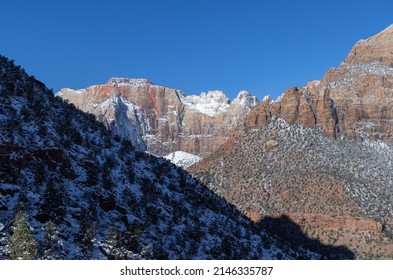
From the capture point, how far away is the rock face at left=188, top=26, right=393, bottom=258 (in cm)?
9469

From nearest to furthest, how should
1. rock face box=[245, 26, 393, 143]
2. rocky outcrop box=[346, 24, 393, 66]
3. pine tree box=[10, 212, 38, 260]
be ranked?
pine tree box=[10, 212, 38, 260] < rock face box=[245, 26, 393, 143] < rocky outcrop box=[346, 24, 393, 66]

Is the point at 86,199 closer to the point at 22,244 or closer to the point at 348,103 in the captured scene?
the point at 22,244

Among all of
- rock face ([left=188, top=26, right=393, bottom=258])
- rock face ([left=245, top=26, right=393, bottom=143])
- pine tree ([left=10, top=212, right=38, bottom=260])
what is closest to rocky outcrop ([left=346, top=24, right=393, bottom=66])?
rock face ([left=245, top=26, right=393, bottom=143])

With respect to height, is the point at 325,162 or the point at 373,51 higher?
the point at 373,51

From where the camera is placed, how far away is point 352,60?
15438 cm

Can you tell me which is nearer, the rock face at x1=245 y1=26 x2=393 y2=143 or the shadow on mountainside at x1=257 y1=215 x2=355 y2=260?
the shadow on mountainside at x1=257 y1=215 x2=355 y2=260

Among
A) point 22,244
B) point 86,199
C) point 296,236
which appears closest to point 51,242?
point 22,244

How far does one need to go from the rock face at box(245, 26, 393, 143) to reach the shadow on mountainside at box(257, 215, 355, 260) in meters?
32.3

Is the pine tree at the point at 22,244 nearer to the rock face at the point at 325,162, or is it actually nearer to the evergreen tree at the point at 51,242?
Answer: the evergreen tree at the point at 51,242

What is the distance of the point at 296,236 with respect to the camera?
9119cm

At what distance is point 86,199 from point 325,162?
83.8 m

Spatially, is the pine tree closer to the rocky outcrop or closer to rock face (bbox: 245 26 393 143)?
rock face (bbox: 245 26 393 143)
